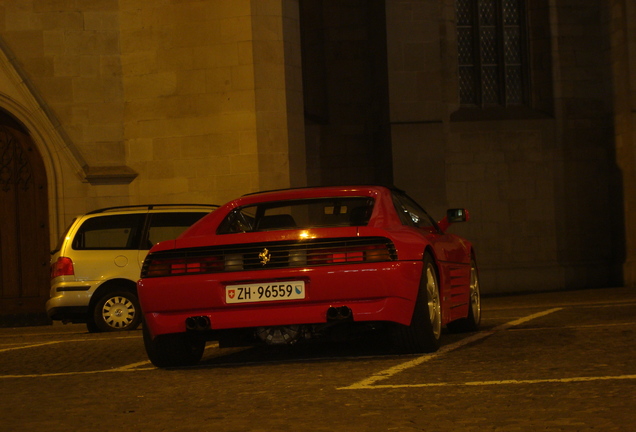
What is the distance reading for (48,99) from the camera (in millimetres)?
19188

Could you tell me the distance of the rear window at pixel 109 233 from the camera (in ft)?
46.5

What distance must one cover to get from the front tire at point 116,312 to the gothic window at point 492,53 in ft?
34.6

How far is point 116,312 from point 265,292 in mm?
6446

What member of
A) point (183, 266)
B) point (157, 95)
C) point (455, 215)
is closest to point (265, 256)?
point (183, 266)

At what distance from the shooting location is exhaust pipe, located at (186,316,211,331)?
8023 millimetres

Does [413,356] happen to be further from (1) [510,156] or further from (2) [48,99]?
(1) [510,156]

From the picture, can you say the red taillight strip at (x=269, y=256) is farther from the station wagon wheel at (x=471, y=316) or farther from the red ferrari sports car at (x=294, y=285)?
the station wagon wheel at (x=471, y=316)

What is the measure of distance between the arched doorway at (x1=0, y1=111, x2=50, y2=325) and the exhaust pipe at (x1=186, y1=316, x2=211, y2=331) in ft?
39.2

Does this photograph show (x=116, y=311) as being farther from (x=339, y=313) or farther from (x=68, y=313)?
(x=339, y=313)

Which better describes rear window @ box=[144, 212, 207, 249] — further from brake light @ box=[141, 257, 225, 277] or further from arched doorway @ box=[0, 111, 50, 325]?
brake light @ box=[141, 257, 225, 277]

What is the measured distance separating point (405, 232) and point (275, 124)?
1075 cm

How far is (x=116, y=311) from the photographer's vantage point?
14031mm

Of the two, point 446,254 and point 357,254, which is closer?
point 357,254

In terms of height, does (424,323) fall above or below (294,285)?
below
